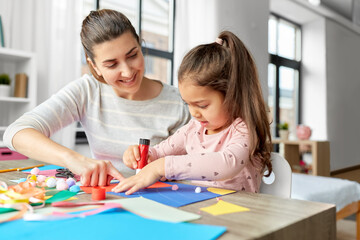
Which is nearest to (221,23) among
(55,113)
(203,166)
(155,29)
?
(155,29)

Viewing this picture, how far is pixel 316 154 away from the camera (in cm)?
365

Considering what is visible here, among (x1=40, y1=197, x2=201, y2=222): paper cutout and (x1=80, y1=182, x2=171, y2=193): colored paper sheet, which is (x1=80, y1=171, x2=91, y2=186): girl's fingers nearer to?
(x1=80, y1=182, x2=171, y2=193): colored paper sheet

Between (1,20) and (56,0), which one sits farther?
(56,0)

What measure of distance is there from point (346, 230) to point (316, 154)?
4.22ft

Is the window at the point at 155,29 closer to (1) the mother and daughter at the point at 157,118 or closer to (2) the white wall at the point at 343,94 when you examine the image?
(1) the mother and daughter at the point at 157,118

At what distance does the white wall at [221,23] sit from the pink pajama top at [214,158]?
7.01 feet

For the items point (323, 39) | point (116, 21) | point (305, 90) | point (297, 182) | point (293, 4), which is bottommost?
point (297, 182)

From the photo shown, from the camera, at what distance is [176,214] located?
1.72ft

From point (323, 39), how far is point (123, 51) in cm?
515

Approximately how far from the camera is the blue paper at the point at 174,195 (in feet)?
2.05

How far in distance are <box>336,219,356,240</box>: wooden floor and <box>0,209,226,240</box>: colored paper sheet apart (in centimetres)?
211

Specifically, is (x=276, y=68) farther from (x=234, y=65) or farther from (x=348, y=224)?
(x=234, y=65)

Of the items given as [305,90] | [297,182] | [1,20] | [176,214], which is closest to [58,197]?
[176,214]

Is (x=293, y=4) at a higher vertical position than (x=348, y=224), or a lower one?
higher
